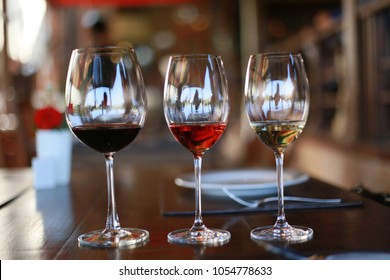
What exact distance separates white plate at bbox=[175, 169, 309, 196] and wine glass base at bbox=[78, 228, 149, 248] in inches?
13.3

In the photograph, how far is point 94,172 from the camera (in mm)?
1767

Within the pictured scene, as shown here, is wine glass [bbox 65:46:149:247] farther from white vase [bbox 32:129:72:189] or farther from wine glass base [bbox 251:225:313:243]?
white vase [bbox 32:129:72:189]

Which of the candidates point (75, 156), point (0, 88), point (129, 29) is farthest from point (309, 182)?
point (129, 29)

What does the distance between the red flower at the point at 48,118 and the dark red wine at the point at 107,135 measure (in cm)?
67

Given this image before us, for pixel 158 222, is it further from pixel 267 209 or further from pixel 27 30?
pixel 27 30

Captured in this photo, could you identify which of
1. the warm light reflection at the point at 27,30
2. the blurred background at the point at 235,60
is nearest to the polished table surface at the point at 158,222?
the blurred background at the point at 235,60

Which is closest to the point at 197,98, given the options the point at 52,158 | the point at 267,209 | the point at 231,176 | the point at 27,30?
the point at 267,209

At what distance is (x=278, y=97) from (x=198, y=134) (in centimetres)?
12

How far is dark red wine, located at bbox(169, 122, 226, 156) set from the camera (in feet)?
2.52

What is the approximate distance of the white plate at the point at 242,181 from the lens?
1098 millimetres

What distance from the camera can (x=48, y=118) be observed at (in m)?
1.44

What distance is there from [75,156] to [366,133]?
1.89 metres

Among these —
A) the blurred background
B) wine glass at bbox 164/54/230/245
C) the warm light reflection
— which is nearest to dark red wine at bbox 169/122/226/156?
wine glass at bbox 164/54/230/245

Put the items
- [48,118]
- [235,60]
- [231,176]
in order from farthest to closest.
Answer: [235,60] → [48,118] → [231,176]
